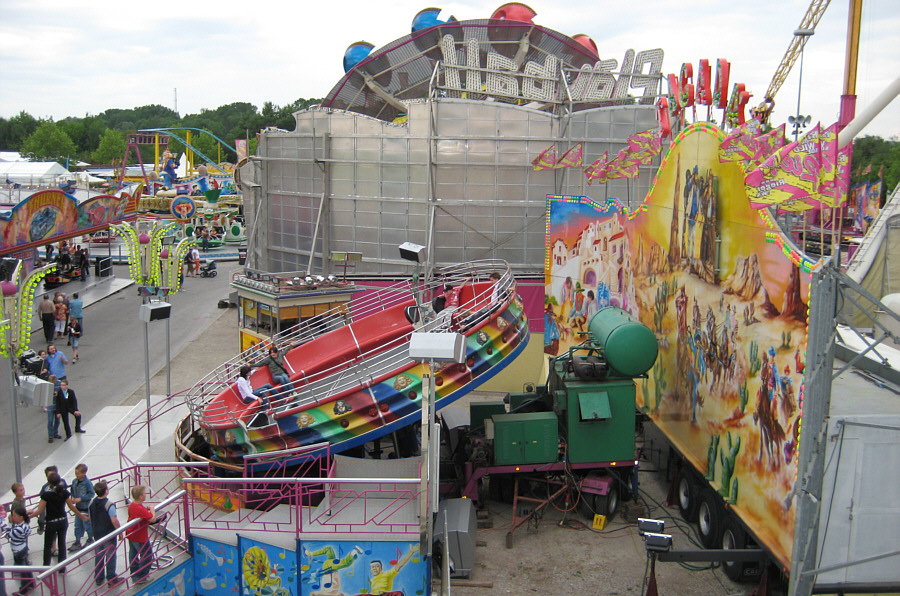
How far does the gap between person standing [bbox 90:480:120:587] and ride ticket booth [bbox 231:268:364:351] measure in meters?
9.91

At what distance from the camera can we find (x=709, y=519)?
13445 mm

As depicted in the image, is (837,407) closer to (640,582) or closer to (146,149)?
(640,582)

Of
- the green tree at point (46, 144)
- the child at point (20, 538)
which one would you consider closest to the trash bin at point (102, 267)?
the child at point (20, 538)

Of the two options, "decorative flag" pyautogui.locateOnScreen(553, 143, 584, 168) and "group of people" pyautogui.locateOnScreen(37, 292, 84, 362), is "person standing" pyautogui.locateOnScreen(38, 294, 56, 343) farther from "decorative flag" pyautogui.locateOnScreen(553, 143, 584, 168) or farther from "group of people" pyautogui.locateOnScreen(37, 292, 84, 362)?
"decorative flag" pyautogui.locateOnScreen(553, 143, 584, 168)

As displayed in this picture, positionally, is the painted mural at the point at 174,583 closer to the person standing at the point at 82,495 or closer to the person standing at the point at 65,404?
the person standing at the point at 82,495

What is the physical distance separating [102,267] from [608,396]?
32.7 m

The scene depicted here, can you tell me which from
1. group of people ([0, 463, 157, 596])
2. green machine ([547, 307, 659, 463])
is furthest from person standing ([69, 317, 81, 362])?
green machine ([547, 307, 659, 463])

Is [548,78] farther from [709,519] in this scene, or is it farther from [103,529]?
[103,529]

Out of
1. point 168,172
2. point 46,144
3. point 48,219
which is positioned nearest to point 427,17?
point 48,219

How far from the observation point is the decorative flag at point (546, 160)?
2116cm

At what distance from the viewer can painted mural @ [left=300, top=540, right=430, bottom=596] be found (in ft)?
38.7

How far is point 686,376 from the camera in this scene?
15.0m

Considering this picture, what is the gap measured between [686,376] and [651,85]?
41.5 feet

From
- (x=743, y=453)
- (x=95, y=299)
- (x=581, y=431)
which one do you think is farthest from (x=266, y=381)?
(x=95, y=299)
